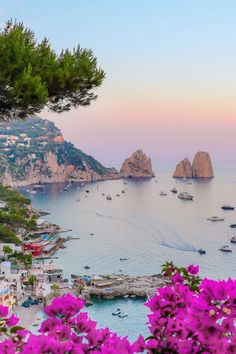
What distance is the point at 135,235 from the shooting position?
2795cm

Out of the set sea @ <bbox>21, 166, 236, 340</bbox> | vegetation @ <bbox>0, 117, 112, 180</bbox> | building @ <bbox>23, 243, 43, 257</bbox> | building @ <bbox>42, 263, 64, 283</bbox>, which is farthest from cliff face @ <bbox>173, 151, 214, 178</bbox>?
building @ <bbox>42, 263, 64, 283</bbox>

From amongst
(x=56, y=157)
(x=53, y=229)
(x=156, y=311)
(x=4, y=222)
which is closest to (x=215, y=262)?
(x=4, y=222)

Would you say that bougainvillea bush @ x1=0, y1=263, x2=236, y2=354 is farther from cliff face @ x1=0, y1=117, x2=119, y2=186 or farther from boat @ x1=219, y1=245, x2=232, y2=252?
cliff face @ x1=0, y1=117, x2=119, y2=186

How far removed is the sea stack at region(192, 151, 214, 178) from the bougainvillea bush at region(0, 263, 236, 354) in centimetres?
7588

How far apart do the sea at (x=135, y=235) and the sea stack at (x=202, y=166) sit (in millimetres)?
23558

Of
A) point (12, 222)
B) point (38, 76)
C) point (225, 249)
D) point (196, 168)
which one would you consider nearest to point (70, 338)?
point (38, 76)

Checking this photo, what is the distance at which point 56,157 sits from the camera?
234 feet

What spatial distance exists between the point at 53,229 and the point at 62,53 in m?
26.5

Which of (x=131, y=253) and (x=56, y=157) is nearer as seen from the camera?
(x=131, y=253)

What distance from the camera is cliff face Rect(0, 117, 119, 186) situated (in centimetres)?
6544

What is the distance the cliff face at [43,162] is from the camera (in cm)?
6544

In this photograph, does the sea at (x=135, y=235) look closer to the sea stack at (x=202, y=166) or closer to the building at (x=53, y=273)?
the building at (x=53, y=273)

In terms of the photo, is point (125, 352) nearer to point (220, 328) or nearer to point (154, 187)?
point (220, 328)

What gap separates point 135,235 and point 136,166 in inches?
1908
